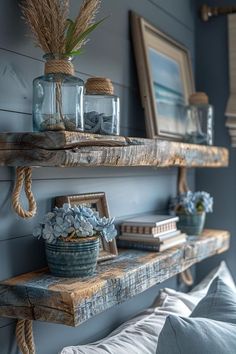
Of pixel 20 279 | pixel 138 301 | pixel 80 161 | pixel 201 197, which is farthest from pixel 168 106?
pixel 20 279

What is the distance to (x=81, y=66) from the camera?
1462 mm

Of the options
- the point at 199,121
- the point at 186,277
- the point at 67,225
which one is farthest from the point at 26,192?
the point at 186,277

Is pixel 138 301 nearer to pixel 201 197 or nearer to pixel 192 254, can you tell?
pixel 192 254

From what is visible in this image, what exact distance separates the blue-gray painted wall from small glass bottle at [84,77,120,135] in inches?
41.6

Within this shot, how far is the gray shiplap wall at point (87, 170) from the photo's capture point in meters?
1.20

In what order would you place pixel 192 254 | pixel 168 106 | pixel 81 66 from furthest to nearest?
pixel 168 106
pixel 192 254
pixel 81 66

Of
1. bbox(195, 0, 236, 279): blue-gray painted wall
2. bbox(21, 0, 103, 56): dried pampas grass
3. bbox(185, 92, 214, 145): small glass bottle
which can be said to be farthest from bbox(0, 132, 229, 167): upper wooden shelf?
bbox(195, 0, 236, 279): blue-gray painted wall

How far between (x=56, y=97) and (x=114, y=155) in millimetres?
220

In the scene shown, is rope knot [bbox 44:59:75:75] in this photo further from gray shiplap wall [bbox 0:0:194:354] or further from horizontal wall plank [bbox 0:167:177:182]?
horizontal wall plank [bbox 0:167:177:182]

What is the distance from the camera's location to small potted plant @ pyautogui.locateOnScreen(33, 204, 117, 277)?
3.89 ft

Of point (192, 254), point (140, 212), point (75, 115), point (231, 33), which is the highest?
point (231, 33)

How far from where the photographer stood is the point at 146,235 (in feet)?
5.22

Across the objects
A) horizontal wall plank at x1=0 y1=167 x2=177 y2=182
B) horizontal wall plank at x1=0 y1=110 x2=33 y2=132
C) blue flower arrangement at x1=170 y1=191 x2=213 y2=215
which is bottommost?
blue flower arrangement at x1=170 y1=191 x2=213 y2=215

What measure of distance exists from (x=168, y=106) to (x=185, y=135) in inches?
6.8
